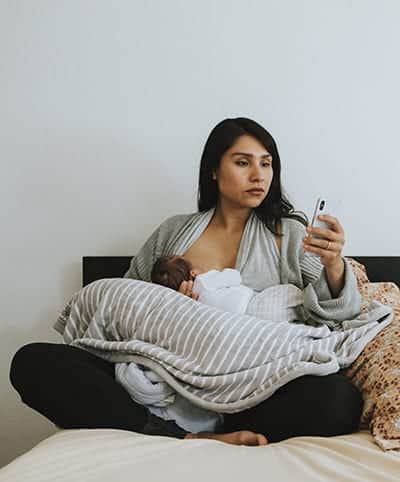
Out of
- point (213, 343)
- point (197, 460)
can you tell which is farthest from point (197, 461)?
point (213, 343)

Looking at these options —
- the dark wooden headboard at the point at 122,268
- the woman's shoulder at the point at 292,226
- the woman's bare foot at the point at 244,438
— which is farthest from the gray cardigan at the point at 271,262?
the woman's bare foot at the point at 244,438

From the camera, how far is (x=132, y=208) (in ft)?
6.54

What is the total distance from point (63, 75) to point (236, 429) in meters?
1.15

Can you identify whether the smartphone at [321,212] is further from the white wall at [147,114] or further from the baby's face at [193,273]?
the white wall at [147,114]

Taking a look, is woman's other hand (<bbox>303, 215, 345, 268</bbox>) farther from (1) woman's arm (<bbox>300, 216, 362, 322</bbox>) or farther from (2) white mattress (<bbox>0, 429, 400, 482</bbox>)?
(2) white mattress (<bbox>0, 429, 400, 482</bbox>)

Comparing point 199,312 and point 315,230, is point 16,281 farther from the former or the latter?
point 315,230

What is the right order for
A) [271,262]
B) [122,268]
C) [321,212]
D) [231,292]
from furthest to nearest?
[122,268] → [271,262] → [231,292] → [321,212]

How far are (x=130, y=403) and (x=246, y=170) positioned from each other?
68 centimetres

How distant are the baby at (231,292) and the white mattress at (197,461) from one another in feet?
1.34

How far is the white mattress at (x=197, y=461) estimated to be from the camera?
39.8 inches

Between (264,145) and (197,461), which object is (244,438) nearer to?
(197,461)

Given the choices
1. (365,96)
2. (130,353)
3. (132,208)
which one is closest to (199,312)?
(130,353)

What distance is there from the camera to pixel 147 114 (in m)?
1.97

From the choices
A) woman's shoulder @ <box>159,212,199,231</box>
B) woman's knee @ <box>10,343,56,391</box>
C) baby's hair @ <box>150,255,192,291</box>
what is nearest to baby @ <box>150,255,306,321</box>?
baby's hair @ <box>150,255,192,291</box>
